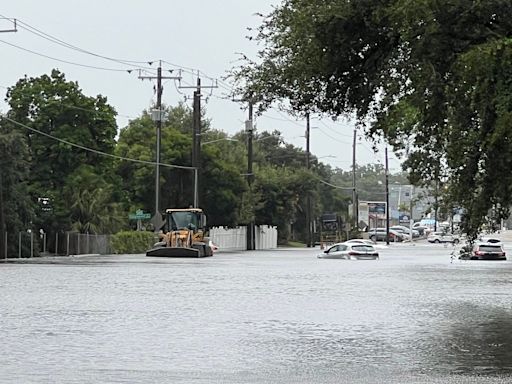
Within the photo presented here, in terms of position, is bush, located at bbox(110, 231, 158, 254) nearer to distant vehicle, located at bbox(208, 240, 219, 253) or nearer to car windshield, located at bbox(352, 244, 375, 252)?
distant vehicle, located at bbox(208, 240, 219, 253)

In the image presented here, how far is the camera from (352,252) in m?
60.7

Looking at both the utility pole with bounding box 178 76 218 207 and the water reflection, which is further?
the utility pole with bounding box 178 76 218 207

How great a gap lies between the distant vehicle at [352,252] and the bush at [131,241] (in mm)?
14746

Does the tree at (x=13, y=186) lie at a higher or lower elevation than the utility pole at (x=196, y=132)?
lower

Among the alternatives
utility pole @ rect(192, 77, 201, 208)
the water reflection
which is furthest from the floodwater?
utility pole @ rect(192, 77, 201, 208)

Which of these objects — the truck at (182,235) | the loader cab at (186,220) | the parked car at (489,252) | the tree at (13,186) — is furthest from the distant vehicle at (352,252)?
the tree at (13,186)

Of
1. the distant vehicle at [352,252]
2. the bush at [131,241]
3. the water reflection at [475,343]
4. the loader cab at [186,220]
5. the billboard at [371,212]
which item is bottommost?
the water reflection at [475,343]

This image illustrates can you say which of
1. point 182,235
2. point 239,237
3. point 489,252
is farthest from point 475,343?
point 239,237

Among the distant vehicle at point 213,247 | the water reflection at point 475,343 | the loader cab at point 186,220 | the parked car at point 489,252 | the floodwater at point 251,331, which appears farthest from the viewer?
the distant vehicle at point 213,247

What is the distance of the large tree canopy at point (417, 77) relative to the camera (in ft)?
46.3

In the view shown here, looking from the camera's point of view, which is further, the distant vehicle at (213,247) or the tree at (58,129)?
the tree at (58,129)

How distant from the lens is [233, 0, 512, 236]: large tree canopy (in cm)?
1410

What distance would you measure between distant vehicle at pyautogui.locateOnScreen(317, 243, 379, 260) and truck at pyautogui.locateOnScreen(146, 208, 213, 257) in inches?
269

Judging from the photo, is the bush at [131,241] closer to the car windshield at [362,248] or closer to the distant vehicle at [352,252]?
the distant vehicle at [352,252]
